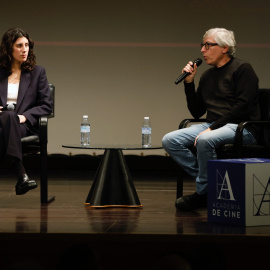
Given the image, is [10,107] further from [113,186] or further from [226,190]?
[226,190]

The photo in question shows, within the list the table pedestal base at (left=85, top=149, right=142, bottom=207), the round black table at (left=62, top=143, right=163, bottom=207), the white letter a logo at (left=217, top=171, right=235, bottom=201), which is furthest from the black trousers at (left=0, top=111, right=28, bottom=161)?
the white letter a logo at (left=217, top=171, right=235, bottom=201)

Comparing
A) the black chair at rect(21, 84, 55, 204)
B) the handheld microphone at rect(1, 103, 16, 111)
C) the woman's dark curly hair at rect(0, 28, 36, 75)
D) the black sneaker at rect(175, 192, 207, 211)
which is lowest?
the black sneaker at rect(175, 192, 207, 211)

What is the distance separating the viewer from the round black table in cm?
383

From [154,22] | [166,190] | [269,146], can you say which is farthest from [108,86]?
[269,146]

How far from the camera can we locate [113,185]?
3863mm

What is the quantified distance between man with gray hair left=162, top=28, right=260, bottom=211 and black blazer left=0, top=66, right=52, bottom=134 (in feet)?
Answer: 3.10

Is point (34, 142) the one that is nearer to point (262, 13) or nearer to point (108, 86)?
point (108, 86)

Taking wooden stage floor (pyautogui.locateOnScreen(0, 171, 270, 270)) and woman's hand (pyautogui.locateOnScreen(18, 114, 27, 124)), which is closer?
wooden stage floor (pyautogui.locateOnScreen(0, 171, 270, 270))

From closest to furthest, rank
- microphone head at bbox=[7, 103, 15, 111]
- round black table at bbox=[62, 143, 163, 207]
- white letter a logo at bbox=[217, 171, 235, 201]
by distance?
white letter a logo at bbox=[217, 171, 235, 201] < round black table at bbox=[62, 143, 163, 207] < microphone head at bbox=[7, 103, 15, 111]

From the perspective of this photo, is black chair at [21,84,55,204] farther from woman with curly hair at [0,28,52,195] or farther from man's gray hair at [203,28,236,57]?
man's gray hair at [203,28,236,57]

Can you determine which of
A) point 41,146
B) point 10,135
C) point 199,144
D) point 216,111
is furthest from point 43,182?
point 216,111

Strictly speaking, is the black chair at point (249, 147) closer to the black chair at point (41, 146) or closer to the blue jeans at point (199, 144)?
the blue jeans at point (199, 144)

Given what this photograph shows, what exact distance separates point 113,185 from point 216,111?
84 cm

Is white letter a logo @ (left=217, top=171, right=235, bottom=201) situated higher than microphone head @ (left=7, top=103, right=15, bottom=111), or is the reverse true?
microphone head @ (left=7, top=103, right=15, bottom=111)
